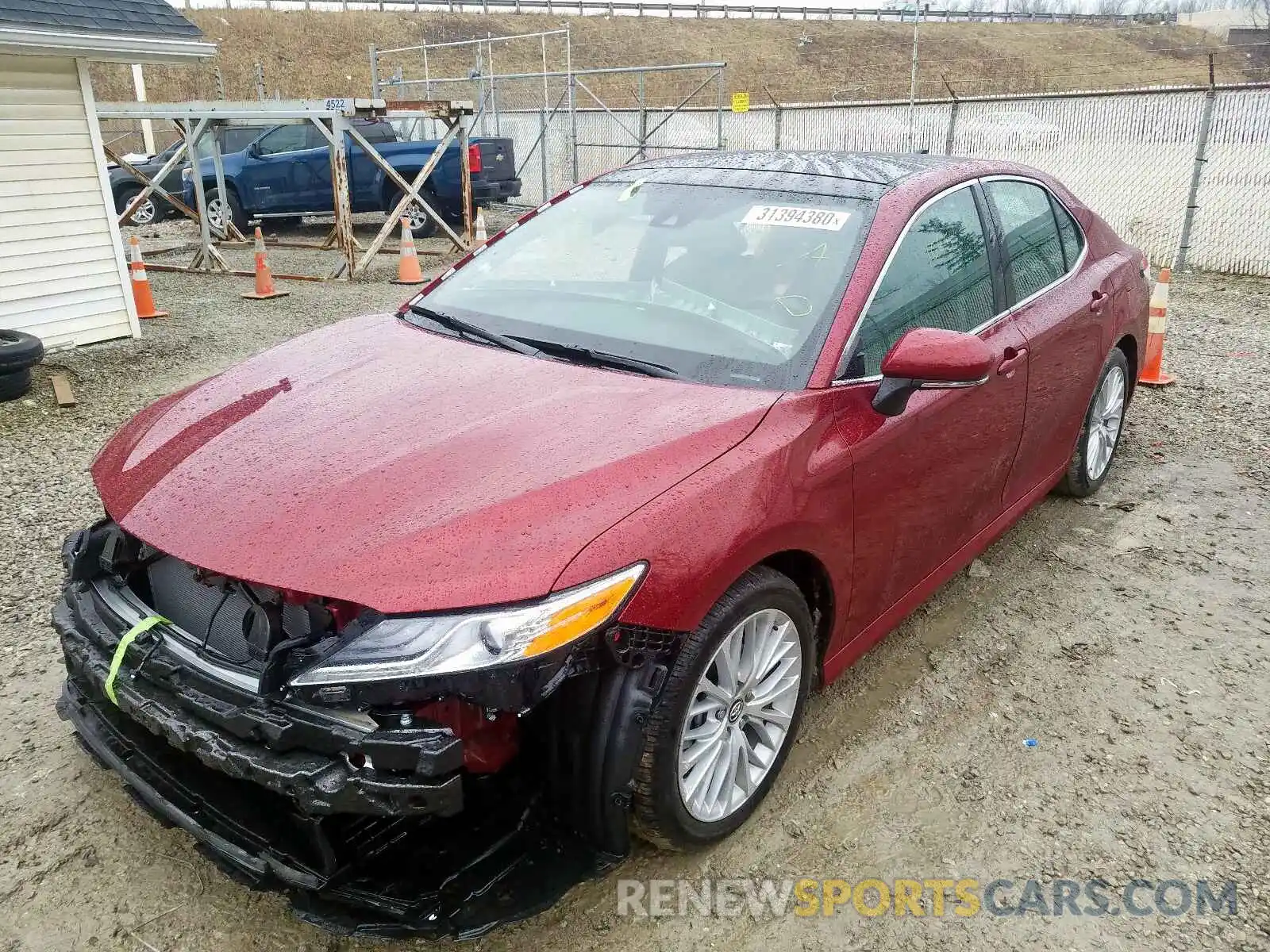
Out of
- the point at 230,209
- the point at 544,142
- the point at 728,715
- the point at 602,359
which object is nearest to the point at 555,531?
the point at 728,715

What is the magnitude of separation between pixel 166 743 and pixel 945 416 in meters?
2.40

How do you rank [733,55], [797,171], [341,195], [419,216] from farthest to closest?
[733,55]
[419,216]
[341,195]
[797,171]

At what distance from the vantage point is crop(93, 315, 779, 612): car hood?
6.48 feet

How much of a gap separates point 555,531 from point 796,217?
159 centimetres

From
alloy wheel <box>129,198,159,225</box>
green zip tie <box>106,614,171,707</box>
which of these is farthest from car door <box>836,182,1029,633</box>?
alloy wheel <box>129,198,159,225</box>

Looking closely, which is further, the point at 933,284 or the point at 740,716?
the point at 933,284

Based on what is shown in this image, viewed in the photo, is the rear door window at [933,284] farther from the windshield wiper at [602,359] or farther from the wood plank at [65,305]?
the wood plank at [65,305]

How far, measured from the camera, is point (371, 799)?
73.7 inches

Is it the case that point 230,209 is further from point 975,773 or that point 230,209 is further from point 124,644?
point 975,773

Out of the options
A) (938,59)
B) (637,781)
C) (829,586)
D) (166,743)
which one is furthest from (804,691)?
(938,59)

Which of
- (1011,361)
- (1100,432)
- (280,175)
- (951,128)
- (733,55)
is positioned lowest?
(1100,432)

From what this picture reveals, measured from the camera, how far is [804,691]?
8.93 ft

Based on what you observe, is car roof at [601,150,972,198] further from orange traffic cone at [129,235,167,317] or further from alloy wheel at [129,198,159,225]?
alloy wheel at [129,198,159,225]

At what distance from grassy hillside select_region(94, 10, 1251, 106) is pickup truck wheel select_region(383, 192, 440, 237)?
19904 mm
